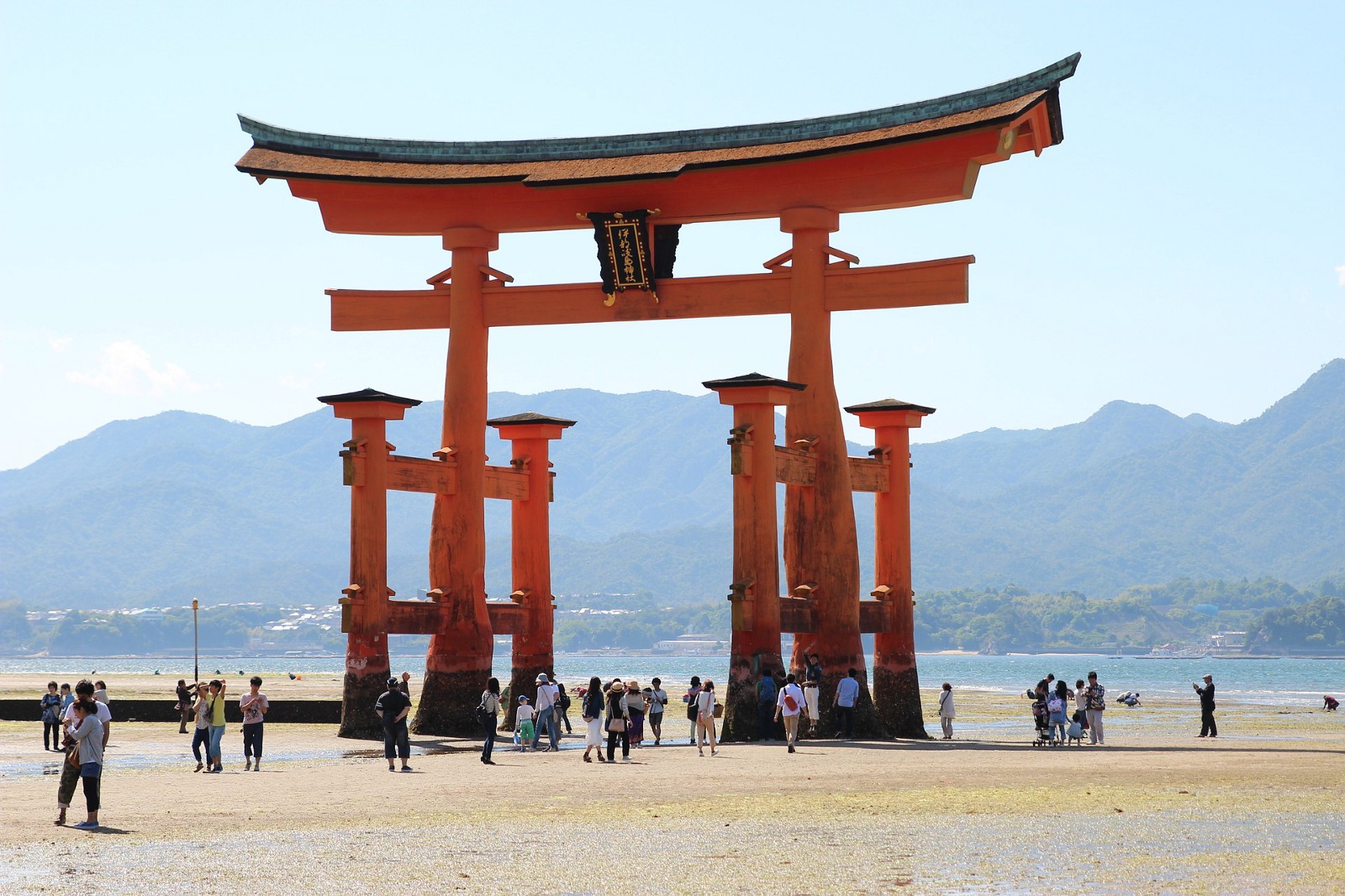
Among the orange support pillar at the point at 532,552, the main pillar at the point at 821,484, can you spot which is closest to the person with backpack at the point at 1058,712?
the main pillar at the point at 821,484

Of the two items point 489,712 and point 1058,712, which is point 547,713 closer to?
point 489,712

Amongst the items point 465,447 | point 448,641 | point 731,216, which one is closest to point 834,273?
point 731,216

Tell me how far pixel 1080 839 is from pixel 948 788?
5.13 meters

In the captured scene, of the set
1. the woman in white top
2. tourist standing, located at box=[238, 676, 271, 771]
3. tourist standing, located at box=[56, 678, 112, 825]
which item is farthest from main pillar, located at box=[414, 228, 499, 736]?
tourist standing, located at box=[56, 678, 112, 825]

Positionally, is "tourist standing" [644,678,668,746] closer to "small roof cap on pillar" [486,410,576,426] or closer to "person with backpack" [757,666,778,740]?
"person with backpack" [757,666,778,740]

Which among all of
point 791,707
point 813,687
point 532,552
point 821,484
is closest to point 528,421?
point 532,552

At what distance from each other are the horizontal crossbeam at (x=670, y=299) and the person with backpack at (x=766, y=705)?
7.24 metres

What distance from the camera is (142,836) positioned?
14.8 metres

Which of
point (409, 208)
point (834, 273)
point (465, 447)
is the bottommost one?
point (465, 447)

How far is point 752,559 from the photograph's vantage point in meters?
28.2

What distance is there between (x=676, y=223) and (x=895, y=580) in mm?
8529

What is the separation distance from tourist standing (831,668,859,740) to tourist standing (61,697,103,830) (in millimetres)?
15932

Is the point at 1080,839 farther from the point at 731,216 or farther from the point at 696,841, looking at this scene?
the point at 731,216

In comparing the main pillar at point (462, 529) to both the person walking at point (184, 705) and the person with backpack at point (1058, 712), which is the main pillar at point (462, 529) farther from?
the person with backpack at point (1058, 712)
